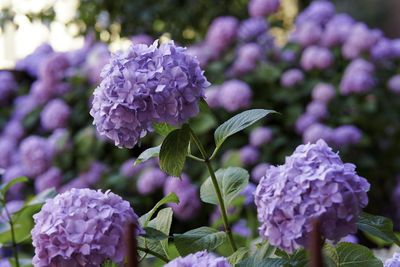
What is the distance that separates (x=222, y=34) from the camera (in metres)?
3.05

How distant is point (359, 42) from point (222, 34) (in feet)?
2.44

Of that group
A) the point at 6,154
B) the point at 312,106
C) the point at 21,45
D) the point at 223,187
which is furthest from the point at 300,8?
the point at 223,187

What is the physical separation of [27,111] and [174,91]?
110 inches

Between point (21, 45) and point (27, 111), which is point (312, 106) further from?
point (21, 45)

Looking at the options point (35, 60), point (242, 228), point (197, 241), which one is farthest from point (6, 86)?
point (197, 241)

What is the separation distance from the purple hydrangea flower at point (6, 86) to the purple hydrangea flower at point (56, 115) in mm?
625

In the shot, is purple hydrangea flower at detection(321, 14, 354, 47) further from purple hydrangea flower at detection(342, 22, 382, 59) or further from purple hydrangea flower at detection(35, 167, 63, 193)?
purple hydrangea flower at detection(35, 167, 63, 193)

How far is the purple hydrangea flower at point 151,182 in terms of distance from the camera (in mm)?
2535

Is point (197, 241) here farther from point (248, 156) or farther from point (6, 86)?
point (6, 86)

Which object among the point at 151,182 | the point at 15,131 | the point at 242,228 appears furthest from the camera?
the point at 15,131

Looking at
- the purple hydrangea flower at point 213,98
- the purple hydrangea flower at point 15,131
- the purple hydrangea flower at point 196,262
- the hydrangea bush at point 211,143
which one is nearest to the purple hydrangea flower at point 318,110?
the hydrangea bush at point 211,143

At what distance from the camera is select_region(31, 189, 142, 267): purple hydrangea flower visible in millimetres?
666

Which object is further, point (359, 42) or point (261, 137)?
point (359, 42)

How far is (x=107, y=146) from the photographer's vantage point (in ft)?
9.94
